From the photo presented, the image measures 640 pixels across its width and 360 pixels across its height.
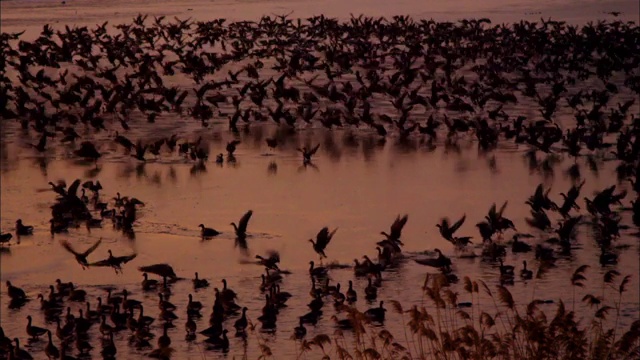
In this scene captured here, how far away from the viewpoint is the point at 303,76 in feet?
98.4

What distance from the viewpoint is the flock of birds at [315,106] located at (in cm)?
1389

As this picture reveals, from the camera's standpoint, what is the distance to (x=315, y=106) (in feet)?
88.6

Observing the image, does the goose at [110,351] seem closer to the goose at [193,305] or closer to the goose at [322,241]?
the goose at [193,305]

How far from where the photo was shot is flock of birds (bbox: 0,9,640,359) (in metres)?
13.9

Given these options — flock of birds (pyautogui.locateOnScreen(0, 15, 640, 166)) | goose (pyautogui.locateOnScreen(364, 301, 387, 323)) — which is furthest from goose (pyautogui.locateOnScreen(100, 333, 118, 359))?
flock of birds (pyautogui.locateOnScreen(0, 15, 640, 166))

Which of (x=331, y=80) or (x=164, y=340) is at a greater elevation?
(x=331, y=80)

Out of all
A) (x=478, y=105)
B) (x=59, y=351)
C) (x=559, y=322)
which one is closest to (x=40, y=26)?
(x=478, y=105)

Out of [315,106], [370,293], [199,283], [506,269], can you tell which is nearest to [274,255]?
[199,283]

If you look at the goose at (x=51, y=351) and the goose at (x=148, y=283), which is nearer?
the goose at (x=51, y=351)

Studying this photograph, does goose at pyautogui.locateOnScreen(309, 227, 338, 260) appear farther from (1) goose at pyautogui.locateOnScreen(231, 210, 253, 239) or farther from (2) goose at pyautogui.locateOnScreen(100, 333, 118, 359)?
(2) goose at pyautogui.locateOnScreen(100, 333, 118, 359)

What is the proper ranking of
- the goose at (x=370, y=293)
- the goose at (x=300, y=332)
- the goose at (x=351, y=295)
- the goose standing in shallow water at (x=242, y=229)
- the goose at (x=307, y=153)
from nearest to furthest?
the goose at (x=300, y=332), the goose at (x=351, y=295), the goose at (x=370, y=293), the goose standing in shallow water at (x=242, y=229), the goose at (x=307, y=153)

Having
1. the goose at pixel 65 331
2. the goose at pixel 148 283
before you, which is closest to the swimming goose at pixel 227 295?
the goose at pixel 148 283

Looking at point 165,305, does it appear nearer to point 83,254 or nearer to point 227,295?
point 227,295

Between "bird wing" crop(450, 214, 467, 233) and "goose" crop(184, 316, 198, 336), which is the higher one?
"bird wing" crop(450, 214, 467, 233)
